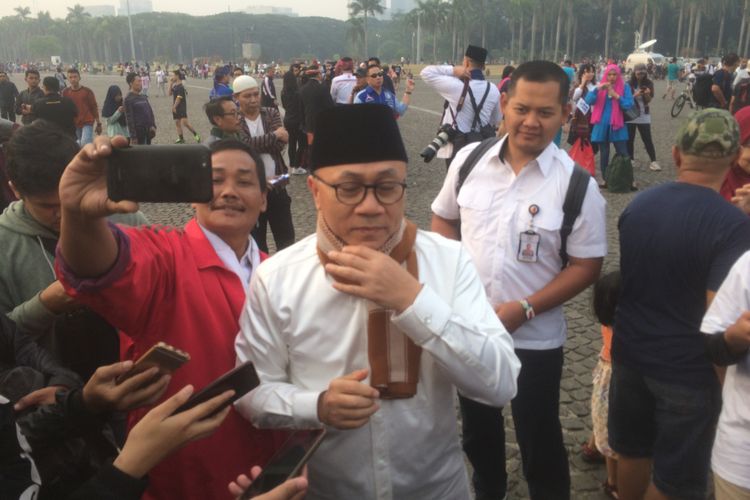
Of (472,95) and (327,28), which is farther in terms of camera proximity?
(327,28)

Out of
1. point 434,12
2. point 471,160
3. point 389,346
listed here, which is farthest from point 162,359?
point 434,12

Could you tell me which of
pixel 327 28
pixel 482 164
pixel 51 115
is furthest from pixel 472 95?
pixel 327 28

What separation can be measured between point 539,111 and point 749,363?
47.6 inches

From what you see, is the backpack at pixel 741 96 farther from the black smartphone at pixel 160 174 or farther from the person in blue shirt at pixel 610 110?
the black smartphone at pixel 160 174

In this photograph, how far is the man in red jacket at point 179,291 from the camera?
142 centimetres

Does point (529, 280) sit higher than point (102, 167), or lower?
lower

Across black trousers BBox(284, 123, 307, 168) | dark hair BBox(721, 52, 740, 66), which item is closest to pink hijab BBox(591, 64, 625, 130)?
dark hair BBox(721, 52, 740, 66)

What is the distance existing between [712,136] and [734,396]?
933 millimetres

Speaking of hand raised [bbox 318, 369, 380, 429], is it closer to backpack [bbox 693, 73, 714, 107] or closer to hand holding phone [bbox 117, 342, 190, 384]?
hand holding phone [bbox 117, 342, 190, 384]

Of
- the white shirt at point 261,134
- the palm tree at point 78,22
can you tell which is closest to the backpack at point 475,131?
the white shirt at point 261,134

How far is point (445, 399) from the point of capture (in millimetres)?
1761

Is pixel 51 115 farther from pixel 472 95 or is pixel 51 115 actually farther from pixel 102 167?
pixel 102 167

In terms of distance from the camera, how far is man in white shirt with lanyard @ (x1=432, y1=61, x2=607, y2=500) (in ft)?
8.14

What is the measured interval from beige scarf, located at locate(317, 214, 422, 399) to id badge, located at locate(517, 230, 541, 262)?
992mm
